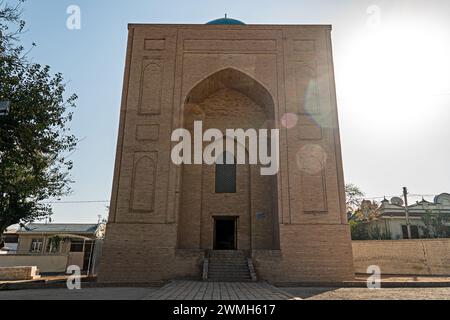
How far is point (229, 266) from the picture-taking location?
395 inches

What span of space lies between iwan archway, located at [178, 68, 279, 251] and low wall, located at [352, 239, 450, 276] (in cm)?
567

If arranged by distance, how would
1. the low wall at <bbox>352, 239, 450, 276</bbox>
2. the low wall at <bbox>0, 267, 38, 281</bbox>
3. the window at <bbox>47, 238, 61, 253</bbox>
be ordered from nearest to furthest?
1. the low wall at <bbox>0, 267, 38, 281</bbox>
2. the low wall at <bbox>352, 239, 450, 276</bbox>
3. the window at <bbox>47, 238, 61, 253</bbox>

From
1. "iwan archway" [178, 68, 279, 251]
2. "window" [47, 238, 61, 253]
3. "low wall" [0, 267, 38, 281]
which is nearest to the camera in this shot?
"iwan archway" [178, 68, 279, 251]

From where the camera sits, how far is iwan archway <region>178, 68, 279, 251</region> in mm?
11938

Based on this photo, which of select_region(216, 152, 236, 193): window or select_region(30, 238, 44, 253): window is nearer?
select_region(216, 152, 236, 193): window

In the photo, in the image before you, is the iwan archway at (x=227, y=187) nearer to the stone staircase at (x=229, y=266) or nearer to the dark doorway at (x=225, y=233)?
the dark doorway at (x=225, y=233)

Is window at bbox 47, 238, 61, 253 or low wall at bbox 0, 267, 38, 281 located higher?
window at bbox 47, 238, 61, 253

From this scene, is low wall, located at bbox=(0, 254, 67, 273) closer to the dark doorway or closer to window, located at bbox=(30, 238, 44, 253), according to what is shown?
window, located at bbox=(30, 238, 44, 253)

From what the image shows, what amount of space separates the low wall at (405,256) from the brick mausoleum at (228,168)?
18.5ft

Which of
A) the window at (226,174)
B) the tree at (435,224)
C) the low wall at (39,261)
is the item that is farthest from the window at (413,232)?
the low wall at (39,261)

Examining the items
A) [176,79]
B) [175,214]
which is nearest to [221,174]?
[175,214]

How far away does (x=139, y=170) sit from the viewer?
Result: 1095cm

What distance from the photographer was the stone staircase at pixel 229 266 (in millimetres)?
9320

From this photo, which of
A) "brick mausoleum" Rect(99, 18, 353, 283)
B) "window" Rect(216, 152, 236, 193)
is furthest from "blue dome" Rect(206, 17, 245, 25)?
"window" Rect(216, 152, 236, 193)
